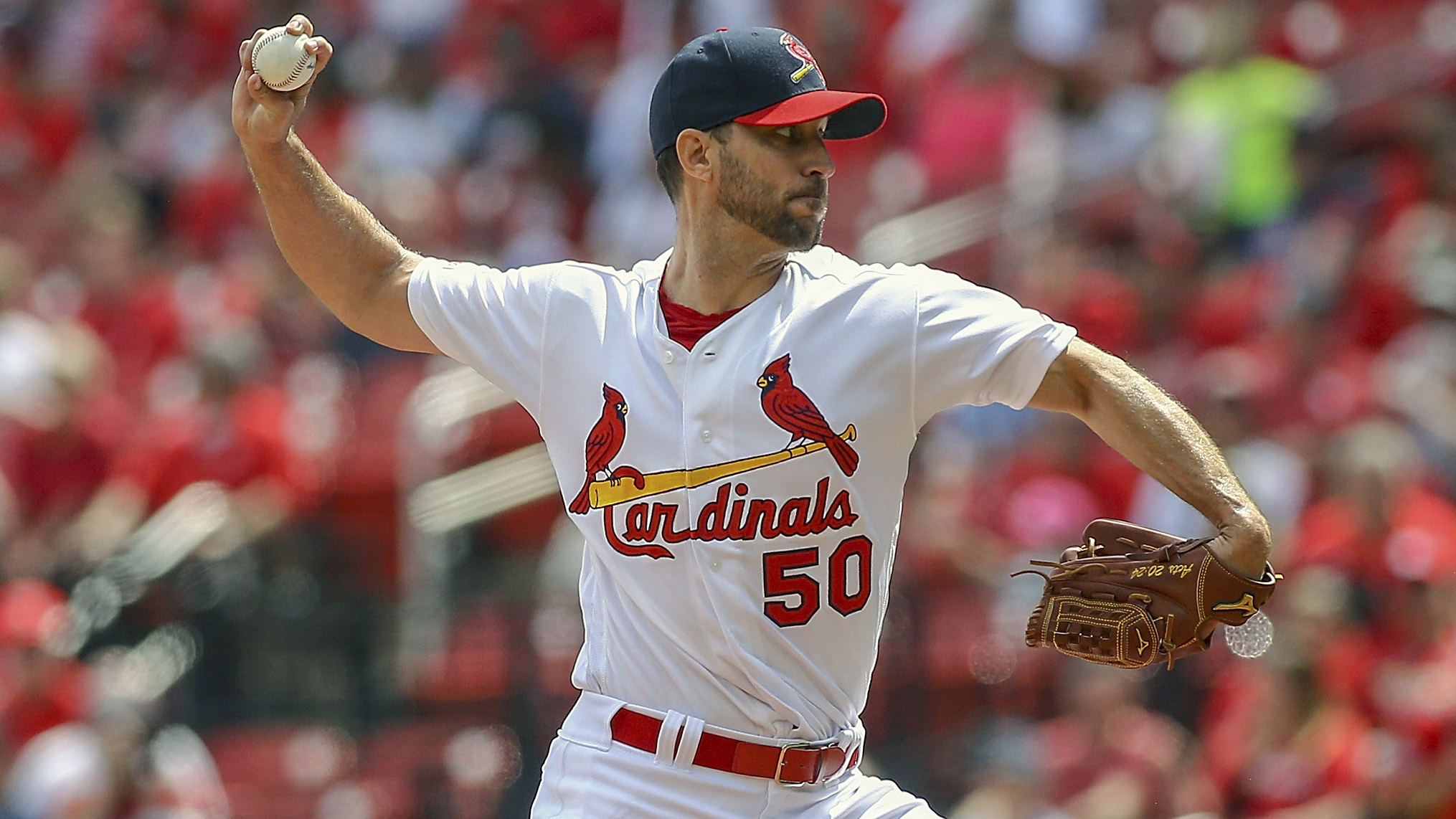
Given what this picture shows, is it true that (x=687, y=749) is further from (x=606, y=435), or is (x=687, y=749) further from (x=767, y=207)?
(x=767, y=207)

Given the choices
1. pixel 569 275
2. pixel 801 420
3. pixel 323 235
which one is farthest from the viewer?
pixel 323 235

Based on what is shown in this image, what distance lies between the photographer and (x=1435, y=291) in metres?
7.83

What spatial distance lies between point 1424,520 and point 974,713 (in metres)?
1.80

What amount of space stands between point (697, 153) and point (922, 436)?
467cm

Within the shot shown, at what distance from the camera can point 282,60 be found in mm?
3621

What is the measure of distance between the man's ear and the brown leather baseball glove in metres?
0.95

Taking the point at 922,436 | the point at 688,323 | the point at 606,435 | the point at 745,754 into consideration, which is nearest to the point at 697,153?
the point at 688,323

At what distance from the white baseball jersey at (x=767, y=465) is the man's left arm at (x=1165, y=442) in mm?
69

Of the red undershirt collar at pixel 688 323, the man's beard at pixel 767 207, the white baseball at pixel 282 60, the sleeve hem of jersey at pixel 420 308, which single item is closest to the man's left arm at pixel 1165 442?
the man's beard at pixel 767 207

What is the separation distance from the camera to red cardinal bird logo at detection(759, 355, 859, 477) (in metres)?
3.33

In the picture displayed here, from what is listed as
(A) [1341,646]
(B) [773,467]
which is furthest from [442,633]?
(B) [773,467]

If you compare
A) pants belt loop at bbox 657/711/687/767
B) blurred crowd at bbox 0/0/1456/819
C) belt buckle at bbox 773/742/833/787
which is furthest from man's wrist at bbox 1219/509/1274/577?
blurred crowd at bbox 0/0/1456/819

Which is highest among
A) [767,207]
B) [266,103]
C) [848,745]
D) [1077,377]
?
[266,103]

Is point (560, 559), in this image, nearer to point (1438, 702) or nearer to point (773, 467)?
point (1438, 702)
